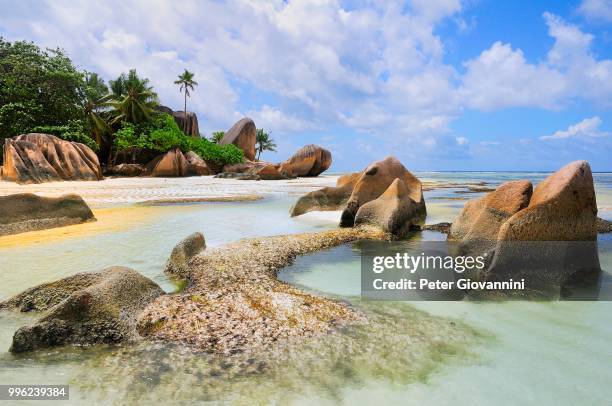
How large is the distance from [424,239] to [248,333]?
5.31 m

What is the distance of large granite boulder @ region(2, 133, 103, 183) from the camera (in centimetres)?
1977

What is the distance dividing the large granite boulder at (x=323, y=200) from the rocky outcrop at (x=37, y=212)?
5217 mm

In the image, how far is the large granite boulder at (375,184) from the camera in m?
8.99

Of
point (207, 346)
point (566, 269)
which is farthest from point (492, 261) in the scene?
point (207, 346)

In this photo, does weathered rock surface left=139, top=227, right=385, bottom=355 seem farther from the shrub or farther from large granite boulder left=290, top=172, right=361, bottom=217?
the shrub

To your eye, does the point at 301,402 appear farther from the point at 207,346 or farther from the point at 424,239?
the point at 424,239

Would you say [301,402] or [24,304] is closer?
[301,402]

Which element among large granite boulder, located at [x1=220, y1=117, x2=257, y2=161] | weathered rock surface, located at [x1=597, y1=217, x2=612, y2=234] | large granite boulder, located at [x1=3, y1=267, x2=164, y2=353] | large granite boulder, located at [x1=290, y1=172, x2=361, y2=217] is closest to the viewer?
large granite boulder, located at [x1=3, y1=267, x2=164, y2=353]

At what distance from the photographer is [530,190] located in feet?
18.5

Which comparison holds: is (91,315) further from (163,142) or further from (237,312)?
(163,142)

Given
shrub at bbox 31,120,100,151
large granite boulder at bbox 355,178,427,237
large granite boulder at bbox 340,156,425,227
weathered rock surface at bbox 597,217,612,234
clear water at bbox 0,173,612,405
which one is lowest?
clear water at bbox 0,173,612,405

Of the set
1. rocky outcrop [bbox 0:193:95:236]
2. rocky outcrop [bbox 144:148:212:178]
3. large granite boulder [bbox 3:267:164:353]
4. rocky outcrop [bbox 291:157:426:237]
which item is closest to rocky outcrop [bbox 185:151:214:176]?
rocky outcrop [bbox 144:148:212:178]

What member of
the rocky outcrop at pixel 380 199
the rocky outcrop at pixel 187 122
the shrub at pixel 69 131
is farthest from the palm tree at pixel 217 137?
the rocky outcrop at pixel 380 199

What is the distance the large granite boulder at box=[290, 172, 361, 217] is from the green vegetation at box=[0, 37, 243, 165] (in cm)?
2198
